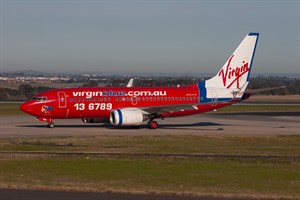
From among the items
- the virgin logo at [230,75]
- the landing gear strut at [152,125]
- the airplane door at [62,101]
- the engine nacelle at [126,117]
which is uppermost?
the virgin logo at [230,75]

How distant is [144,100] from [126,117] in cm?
352

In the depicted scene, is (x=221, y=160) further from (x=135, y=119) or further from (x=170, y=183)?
(x=135, y=119)

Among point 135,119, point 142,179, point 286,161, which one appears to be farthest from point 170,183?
point 135,119

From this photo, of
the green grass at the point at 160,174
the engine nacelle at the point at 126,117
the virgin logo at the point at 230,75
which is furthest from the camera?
the virgin logo at the point at 230,75

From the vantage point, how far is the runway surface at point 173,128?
45.4m

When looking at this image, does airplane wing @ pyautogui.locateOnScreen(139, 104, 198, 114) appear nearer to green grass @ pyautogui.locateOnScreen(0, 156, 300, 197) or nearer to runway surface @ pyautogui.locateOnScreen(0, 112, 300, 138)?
runway surface @ pyautogui.locateOnScreen(0, 112, 300, 138)

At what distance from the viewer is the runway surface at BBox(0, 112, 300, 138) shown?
149 ft

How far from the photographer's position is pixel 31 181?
901 inches

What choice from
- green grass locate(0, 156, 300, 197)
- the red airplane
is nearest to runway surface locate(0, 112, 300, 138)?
the red airplane

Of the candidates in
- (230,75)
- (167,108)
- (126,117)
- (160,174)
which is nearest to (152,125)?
(167,108)

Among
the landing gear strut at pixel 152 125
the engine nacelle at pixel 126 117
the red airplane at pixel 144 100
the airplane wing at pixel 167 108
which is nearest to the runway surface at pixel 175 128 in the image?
the landing gear strut at pixel 152 125

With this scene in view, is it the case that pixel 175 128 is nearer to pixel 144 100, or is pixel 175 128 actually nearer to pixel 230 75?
pixel 144 100

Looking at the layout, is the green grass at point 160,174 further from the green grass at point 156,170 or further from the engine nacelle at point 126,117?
the engine nacelle at point 126,117

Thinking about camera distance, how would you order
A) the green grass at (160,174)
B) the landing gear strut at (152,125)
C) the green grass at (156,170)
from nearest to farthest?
the green grass at (160,174)
the green grass at (156,170)
the landing gear strut at (152,125)
